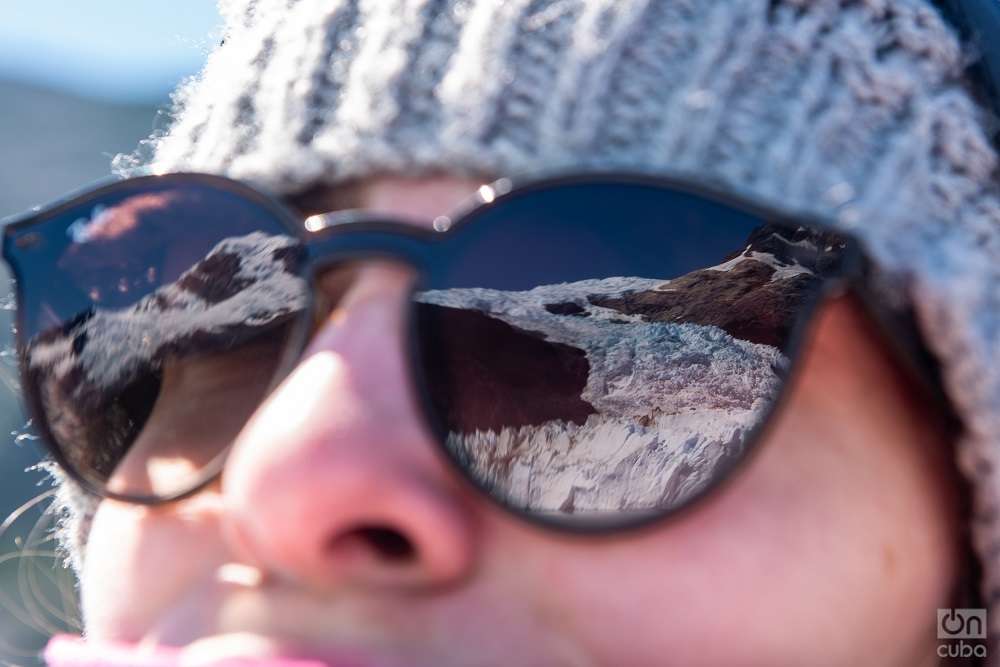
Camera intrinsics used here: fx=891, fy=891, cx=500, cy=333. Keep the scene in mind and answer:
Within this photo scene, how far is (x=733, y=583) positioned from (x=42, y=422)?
0.59 meters

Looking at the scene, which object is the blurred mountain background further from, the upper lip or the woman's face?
the woman's face

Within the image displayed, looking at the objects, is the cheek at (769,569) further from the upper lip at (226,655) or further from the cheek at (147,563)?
the cheek at (147,563)

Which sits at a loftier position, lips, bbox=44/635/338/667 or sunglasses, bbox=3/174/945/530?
sunglasses, bbox=3/174/945/530

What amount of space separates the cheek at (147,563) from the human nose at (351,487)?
5 cm

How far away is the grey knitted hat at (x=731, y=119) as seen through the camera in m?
0.61

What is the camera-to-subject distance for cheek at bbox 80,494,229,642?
0.61 metres

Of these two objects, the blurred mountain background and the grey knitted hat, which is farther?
the blurred mountain background

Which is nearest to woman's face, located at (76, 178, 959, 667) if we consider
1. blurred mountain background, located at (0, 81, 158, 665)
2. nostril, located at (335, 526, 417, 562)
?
nostril, located at (335, 526, 417, 562)

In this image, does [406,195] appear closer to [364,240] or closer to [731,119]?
[364,240]

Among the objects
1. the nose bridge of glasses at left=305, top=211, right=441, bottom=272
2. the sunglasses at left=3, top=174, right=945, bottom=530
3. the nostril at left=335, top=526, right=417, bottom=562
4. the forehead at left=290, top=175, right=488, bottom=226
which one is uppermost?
the forehead at left=290, top=175, right=488, bottom=226

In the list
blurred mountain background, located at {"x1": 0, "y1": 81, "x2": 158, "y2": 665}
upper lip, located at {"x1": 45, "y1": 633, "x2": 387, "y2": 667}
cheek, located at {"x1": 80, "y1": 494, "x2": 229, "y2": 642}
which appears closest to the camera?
upper lip, located at {"x1": 45, "y1": 633, "x2": 387, "y2": 667}

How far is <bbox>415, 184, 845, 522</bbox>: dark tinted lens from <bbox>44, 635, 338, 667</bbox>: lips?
18cm

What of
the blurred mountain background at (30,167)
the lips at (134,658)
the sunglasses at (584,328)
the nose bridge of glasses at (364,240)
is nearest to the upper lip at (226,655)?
the lips at (134,658)

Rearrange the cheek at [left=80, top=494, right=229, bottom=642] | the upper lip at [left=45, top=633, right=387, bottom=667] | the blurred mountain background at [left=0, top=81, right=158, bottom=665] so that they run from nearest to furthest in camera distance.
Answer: the upper lip at [left=45, top=633, right=387, bottom=667]
the cheek at [left=80, top=494, right=229, bottom=642]
the blurred mountain background at [left=0, top=81, right=158, bottom=665]
